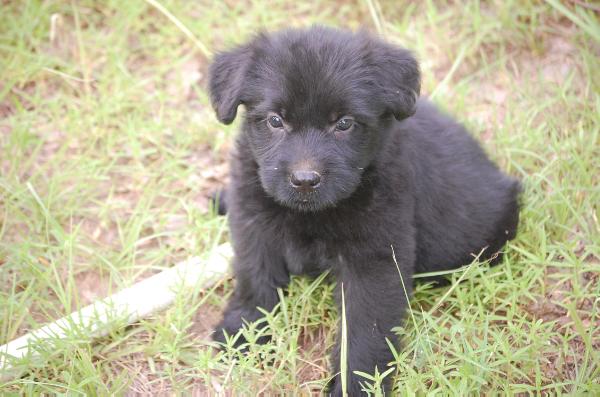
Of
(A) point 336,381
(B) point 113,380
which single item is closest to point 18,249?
(B) point 113,380

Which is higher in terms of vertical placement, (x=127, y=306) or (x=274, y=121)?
(x=274, y=121)

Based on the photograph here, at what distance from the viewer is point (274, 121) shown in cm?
277

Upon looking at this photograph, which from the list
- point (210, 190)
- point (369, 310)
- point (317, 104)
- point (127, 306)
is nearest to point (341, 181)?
point (317, 104)

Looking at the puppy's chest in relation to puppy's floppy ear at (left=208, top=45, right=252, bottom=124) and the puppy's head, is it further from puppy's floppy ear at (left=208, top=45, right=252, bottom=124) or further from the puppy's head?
puppy's floppy ear at (left=208, top=45, right=252, bottom=124)

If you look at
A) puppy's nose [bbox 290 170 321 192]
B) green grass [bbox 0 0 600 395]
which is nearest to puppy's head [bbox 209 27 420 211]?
puppy's nose [bbox 290 170 321 192]

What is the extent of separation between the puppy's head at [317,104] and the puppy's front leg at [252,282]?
46 cm

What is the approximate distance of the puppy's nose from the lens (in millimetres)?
2621

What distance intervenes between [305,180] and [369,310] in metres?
0.70

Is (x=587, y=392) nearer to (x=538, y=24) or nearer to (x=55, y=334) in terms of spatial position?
(x=55, y=334)

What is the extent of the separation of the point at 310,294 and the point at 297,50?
4.29ft

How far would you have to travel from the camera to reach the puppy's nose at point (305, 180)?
8.60 feet

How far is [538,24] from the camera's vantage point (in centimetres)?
466

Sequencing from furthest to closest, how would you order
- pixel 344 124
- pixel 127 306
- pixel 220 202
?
pixel 220 202, pixel 127 306, pixel 344 124

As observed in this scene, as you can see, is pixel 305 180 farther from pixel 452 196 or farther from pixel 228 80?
pixel 452 196
